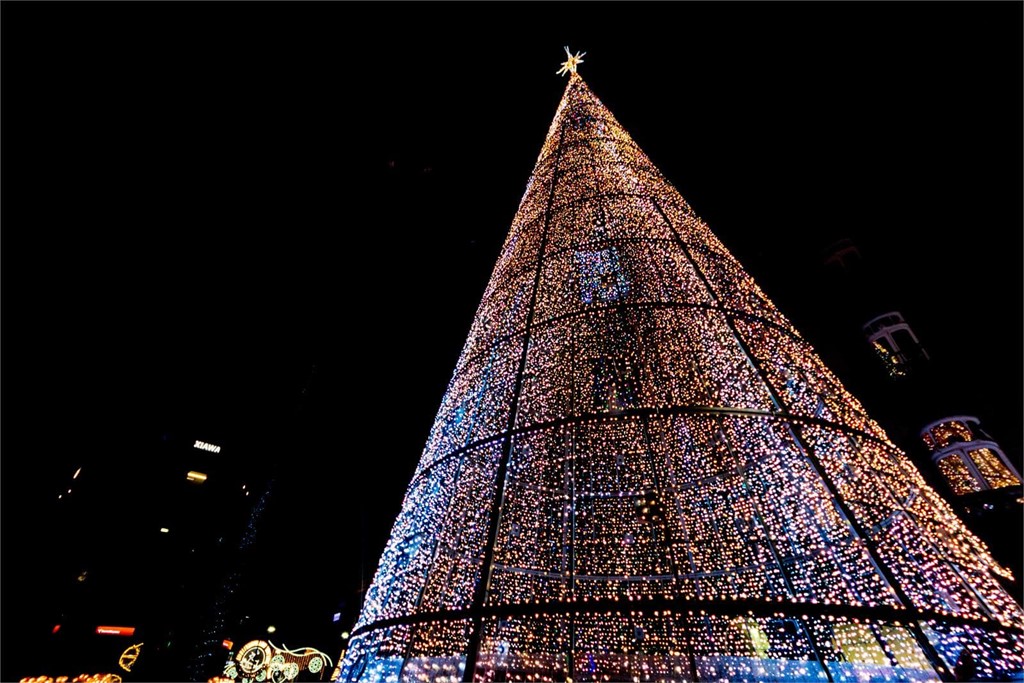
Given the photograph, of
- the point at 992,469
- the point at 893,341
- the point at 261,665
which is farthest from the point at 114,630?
the point at 992,469

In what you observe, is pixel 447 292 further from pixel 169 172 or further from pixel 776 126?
pixel 776 126

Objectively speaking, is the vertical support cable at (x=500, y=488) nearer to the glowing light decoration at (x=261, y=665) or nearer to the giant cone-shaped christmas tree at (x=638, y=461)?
the giant cone-shaped christmas tree at (x=638, y=461)

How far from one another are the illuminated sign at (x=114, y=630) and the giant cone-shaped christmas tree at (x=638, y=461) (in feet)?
71.2

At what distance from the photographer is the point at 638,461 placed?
9.47 ft

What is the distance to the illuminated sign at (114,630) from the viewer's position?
16.1 metres

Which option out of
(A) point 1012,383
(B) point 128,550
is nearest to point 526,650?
(A) point 1012,383

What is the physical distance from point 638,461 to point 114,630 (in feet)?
80.5

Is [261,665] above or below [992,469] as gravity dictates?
below

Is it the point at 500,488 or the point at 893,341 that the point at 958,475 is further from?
the point at 500,488

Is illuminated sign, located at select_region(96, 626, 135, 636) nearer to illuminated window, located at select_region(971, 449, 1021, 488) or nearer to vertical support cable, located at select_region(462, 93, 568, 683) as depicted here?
vertical support cable, located at select_region(462, 93, 568, 683)

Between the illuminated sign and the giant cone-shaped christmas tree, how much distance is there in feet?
71.2

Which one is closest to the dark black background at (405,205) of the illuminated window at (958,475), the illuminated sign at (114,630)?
the illuminated window at (958,475)

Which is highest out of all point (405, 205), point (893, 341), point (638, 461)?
point (893, 341)

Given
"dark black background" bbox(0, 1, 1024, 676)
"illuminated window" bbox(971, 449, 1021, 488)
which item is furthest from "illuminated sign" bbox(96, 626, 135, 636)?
"illuminated window" bbox(971, 449, 1021, 488)
